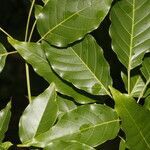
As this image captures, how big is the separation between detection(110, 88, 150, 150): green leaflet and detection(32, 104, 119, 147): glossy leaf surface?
99 mm

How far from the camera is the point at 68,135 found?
3.64ft

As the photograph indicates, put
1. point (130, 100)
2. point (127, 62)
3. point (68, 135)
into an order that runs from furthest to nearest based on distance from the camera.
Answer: point (127, 62) < point (68, 135) < point (130, 100)

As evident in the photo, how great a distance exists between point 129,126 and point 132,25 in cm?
33

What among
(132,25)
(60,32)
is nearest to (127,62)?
(132,25)

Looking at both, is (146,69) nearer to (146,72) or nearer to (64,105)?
(146,72)

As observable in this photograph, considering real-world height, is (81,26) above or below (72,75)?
above

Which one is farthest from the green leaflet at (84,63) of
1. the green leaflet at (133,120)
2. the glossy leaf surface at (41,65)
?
the green leaflet at (133,120)

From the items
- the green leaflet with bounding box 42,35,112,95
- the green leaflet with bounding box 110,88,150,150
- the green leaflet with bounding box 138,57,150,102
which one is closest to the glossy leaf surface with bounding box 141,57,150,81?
the green leaflet with bounding box 138,57,150,102

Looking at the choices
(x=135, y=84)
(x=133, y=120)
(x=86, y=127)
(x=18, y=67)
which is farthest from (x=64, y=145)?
(x=18, y=67)

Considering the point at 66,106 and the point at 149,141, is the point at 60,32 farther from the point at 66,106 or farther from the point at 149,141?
the point at 149,141

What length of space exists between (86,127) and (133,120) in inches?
6.4

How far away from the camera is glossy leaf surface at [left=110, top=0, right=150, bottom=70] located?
118 centimetres

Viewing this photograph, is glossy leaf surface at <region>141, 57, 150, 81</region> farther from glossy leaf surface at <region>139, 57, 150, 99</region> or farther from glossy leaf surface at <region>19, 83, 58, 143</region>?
glossy leaf surface at <region>19, 83, 58, 143</region>

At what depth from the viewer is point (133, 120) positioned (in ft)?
3.34
